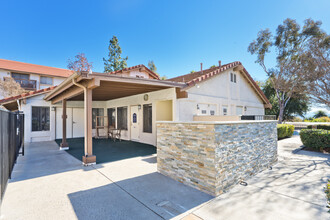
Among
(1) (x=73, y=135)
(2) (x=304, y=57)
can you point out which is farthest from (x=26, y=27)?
(2) (x=304, y=57)

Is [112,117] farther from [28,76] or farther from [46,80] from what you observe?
[28,76]

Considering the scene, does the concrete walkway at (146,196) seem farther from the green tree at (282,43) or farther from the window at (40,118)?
the green tree at (282,43)

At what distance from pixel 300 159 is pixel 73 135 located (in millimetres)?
12943

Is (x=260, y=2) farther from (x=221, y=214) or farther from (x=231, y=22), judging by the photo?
(x=221, y=214)

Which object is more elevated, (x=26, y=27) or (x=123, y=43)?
(x=123, y=43)

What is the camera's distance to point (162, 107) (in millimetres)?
8992

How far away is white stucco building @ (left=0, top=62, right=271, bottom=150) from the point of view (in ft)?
25.3

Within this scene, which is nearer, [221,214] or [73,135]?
[221,214]

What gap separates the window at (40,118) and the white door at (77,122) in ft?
5.22

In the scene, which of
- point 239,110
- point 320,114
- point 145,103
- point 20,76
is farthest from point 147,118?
point 320,114

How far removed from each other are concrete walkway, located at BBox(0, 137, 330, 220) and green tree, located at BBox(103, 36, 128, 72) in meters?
24.3

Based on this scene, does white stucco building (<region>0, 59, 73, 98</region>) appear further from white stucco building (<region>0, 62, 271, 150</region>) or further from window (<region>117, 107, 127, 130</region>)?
window (<region>117, 107, 127, 130</region>)

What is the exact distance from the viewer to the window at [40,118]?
34.3 feet

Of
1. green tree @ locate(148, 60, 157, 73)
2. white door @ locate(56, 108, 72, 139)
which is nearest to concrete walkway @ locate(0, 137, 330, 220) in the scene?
white door @ locate(56, 108, 72, 139)
